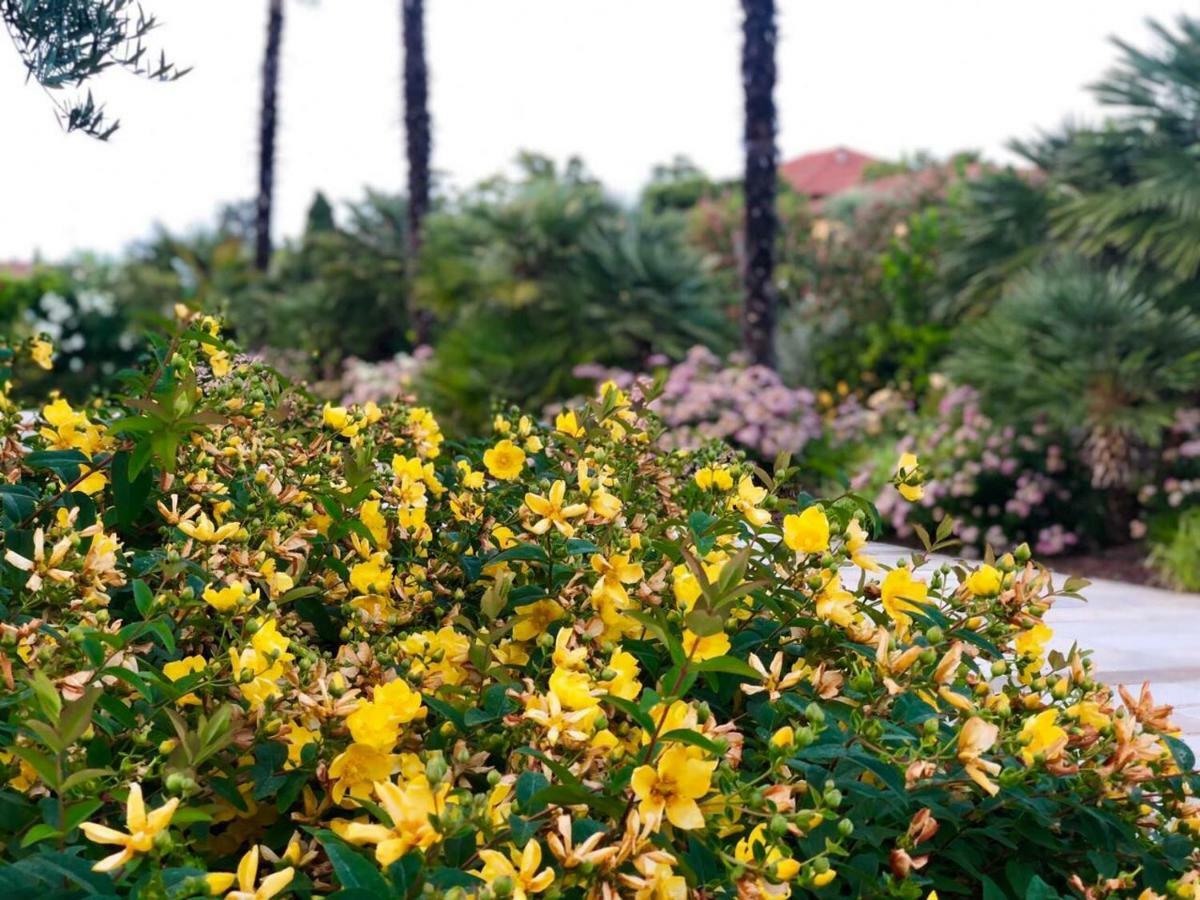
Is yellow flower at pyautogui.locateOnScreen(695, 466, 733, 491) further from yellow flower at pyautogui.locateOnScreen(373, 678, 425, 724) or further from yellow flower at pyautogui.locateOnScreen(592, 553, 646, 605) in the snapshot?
yellow flower at pyautogui.locateOnScreen(373, 678, 425, 724)

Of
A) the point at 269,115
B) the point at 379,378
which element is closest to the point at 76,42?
the point at 379,378

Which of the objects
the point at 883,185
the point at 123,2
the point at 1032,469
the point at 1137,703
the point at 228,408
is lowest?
the point at 1032,469

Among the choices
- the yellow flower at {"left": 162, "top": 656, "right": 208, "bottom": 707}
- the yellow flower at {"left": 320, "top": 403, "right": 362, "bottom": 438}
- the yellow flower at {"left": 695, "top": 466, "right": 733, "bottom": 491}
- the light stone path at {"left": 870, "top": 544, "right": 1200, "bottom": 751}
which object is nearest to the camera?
the yellow flower at {"left": 162, "top": 656, "right": 208, "bottom": 707}

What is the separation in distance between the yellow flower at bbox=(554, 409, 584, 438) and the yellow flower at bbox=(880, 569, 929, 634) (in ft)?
2.09

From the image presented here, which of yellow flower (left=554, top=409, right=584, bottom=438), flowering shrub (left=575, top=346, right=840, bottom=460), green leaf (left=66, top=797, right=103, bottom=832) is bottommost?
flowering shrub (left=575, top=346, right=840, bottom=460)

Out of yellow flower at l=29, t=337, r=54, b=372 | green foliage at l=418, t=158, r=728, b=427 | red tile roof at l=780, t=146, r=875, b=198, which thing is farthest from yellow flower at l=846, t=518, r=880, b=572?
red tile roof at l=780, t=146, r=875, b=198

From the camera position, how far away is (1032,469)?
768cm

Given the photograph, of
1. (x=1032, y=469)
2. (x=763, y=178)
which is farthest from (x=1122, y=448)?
(x=763, y=178)

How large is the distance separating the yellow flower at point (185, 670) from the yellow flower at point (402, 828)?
1.40 feet

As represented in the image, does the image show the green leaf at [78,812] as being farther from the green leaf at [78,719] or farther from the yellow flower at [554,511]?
the yellow flower at [554,511]

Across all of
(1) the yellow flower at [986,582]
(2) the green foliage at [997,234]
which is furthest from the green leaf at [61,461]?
(2) the green foliage at [997,234]

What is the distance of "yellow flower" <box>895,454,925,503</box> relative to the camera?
1.90m

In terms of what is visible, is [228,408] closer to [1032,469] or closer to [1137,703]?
[1137,703]

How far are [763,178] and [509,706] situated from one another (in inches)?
285
